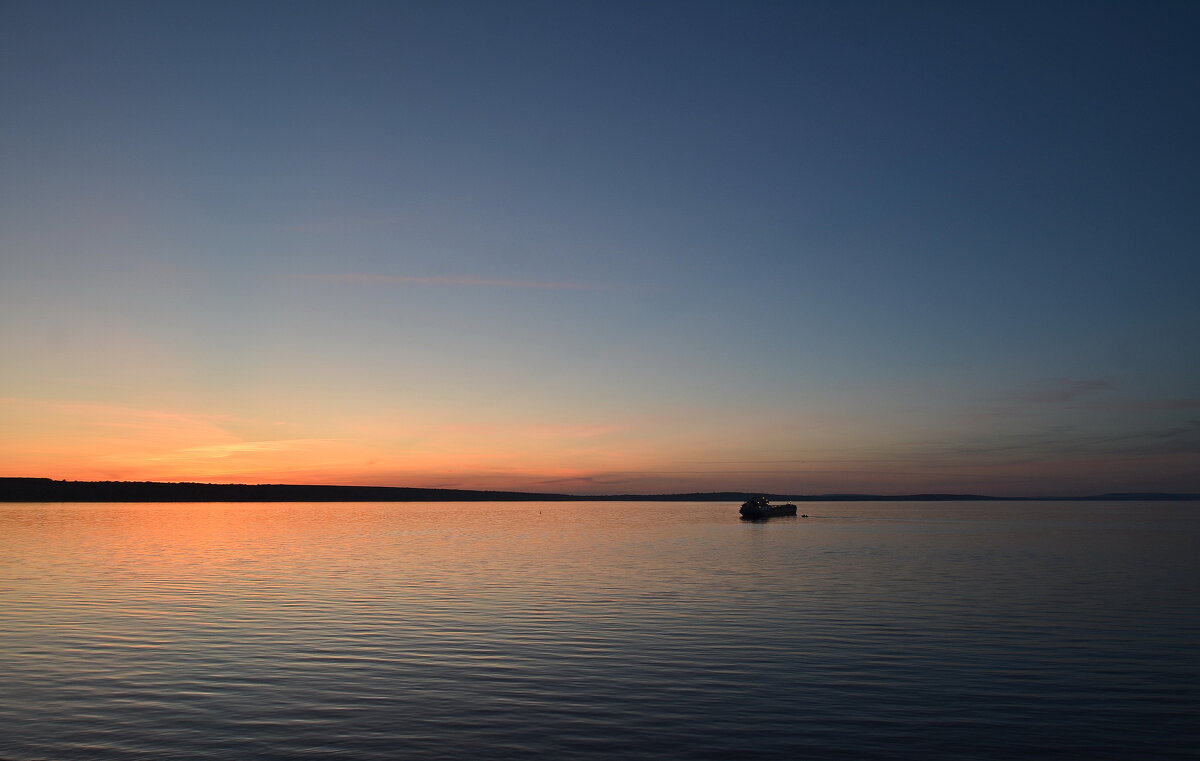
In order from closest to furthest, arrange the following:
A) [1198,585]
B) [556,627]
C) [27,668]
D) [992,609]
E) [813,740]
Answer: [813,740]
[27,668]
[556,627]
[992,609]
[1198,585]

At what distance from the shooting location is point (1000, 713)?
70.1ft

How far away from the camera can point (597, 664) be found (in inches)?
1081

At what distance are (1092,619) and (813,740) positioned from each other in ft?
83.3

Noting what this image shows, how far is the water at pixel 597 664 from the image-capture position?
1892 centimetres

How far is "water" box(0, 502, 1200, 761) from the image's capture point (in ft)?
62.1

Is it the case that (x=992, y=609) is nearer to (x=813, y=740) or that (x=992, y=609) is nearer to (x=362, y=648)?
(x=813, y=740)

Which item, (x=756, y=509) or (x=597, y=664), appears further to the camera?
(x=756, y=509)

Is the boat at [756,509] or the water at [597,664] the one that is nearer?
the water at [597,664]

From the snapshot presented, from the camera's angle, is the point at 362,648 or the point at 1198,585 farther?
the point at 1198,585

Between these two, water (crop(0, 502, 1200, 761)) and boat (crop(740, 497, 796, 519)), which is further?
boat (crop(740, 497, 796, 519))

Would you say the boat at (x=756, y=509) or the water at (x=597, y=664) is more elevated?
the boat at (x=756, y=509)

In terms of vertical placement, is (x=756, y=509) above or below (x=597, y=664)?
above

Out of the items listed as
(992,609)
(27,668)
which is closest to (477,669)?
(27,668)

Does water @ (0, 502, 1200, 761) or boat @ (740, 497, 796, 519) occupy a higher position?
boat @ (740, 497, 796, 519)
